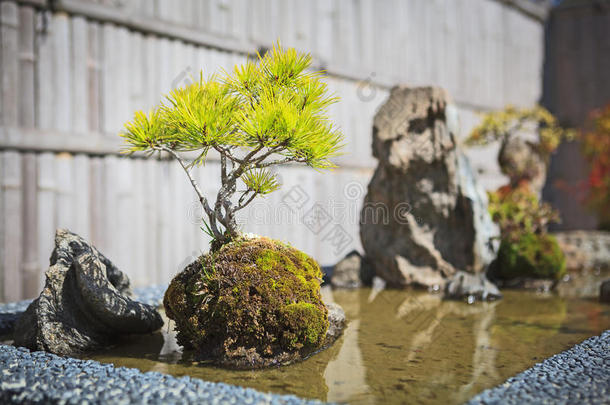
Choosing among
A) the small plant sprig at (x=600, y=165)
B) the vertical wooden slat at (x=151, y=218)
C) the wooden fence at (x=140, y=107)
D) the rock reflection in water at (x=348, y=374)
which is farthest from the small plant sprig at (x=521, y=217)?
the vertical wooden slat at (x=151, y=218)

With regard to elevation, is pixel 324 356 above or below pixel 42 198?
below

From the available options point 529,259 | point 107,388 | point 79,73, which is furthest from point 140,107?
point 529,259

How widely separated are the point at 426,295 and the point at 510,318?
1090mm

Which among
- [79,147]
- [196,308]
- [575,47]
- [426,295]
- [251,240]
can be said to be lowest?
[426,295]

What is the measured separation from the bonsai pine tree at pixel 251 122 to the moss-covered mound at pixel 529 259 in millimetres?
3335

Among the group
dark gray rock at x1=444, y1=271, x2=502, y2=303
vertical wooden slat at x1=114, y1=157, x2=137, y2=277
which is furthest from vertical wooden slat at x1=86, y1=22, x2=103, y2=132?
dark gray rock at x1=444, y1=271, x2=502, y2=303

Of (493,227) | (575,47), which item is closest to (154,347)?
(493,227)

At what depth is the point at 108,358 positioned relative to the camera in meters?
3.08

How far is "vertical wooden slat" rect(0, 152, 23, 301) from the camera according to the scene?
4.39 meters

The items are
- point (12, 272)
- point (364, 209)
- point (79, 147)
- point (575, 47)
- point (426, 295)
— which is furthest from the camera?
point (575, 47)

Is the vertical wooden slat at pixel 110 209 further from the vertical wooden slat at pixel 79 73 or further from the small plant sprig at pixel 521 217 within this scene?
the small plant sprig at pixel 521 217

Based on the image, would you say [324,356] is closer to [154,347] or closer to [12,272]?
[154,347]

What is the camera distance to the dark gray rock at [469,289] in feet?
16.2

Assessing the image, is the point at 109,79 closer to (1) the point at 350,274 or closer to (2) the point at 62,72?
(2) the point at 62,72
